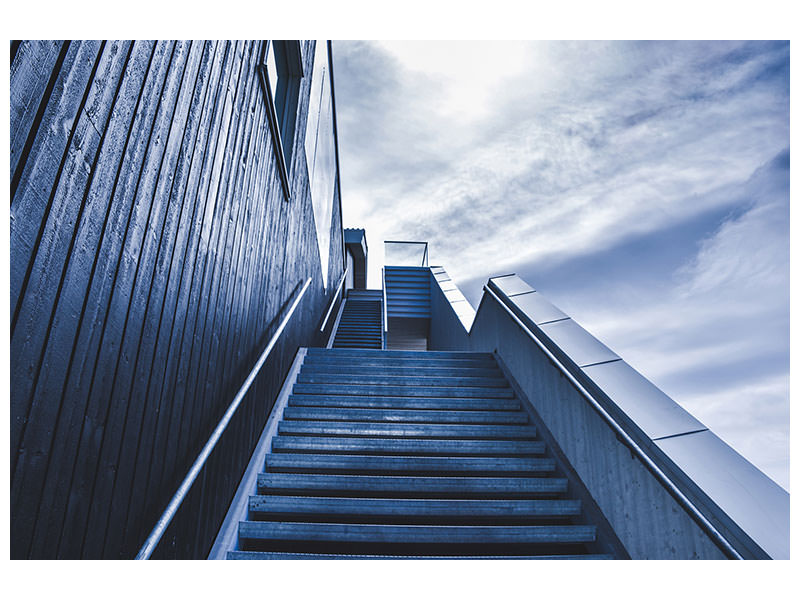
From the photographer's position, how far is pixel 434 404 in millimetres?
3625

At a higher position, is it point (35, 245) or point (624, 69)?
point (624, 69)

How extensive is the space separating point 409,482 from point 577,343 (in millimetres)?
1321

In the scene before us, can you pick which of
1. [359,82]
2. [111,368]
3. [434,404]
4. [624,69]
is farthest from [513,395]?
[359,82]

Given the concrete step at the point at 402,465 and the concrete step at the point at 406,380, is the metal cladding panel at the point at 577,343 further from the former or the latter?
the concrete step at the point at 406,380

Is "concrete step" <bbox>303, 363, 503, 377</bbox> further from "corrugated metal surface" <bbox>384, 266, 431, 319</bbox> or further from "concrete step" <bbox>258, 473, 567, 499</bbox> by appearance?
"corrugated metal surface" <bbox>384, 266, 431, 319</bbox>

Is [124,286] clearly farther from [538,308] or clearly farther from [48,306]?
[538,308]

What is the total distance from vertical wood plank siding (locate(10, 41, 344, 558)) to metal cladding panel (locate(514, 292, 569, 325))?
6.78ft

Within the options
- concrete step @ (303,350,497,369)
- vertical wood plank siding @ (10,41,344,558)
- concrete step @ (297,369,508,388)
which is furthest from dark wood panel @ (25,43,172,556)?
concrete step @ (303,350,497,369)

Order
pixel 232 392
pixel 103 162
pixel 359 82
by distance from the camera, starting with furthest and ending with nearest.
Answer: pixel 359 82, pixel 232 392, pixel 103 162

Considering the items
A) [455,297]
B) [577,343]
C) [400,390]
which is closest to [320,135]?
[455,297]

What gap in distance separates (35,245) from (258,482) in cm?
203

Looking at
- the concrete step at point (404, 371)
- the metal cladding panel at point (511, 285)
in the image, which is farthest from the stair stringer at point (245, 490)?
the metal cladding panel at point (511, 285)

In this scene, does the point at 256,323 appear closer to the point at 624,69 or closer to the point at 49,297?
the point at 49,297
